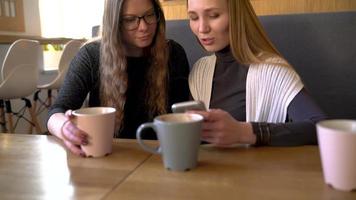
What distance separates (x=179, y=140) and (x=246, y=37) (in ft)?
1.82

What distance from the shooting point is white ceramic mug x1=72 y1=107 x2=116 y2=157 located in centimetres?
71

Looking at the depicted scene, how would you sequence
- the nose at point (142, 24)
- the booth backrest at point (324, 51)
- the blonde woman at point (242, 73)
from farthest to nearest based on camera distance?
the booth backrest at point (324, 51)
the nose at point (142, 24)
the blonde woman at point (242, 73)

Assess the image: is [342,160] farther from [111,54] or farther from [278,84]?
[111,54]

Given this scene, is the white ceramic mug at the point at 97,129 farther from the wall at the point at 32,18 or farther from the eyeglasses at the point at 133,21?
the wall at the point at 32,18

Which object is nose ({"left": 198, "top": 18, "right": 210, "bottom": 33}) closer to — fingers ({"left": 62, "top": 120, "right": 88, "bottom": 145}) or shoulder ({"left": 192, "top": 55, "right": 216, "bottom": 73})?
shoulder ({"left": 192, "top": 55, "right": 216, "bottom": 73})

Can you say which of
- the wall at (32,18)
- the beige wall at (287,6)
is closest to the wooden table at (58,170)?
the beige wall at (287,6)

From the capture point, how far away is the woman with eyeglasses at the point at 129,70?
44.5 inches

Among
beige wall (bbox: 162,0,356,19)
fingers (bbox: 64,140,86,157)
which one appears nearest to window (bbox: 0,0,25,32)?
beige wall (bbox: 162,0,356,19)

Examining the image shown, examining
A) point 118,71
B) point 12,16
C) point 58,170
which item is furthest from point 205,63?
point 12,16

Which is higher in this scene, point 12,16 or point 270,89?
point 12,16

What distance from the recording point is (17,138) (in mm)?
907

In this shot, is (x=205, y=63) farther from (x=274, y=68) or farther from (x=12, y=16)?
(x=12, y=16)

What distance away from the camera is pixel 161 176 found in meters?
0.61

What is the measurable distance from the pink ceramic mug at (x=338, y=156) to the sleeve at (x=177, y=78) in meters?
0.70
